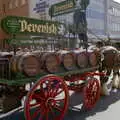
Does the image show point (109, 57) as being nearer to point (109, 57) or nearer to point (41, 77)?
point (109, 57)

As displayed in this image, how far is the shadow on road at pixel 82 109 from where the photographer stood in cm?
602

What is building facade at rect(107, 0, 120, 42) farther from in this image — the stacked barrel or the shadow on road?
the stacked barrel

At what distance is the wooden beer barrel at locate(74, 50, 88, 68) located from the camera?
6.06m

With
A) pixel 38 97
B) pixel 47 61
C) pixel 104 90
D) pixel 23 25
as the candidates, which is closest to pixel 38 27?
pixel 23 25

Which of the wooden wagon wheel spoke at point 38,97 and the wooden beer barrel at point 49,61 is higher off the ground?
the wooden beer barrel at point 49,61

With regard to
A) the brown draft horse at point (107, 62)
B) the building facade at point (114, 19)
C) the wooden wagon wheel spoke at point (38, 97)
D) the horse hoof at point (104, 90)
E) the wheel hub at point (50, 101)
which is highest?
the building facade at point (114, 19)

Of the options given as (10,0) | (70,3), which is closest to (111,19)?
(10,0)

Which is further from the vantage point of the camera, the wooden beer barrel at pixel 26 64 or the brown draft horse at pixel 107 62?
the brown draft horse at pixel 107 62

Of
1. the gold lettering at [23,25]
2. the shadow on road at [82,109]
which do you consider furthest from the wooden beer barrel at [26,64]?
the shadow on road at [82,109]

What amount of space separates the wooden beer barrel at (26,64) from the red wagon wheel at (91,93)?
1.62 metres

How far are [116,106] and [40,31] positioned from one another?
2.83 metres

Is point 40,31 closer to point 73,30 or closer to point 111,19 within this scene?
point 73,30

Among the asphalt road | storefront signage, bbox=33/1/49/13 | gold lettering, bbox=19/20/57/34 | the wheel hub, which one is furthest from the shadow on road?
storefront signage, bbox=33/1/49/13

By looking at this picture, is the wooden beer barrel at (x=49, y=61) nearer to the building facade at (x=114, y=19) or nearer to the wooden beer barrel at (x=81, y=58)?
the wooden beer barrel at (x=81, y=58)
